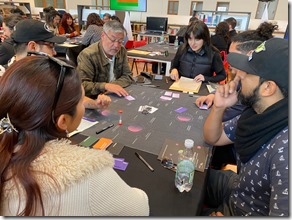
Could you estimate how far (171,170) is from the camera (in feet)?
3.22

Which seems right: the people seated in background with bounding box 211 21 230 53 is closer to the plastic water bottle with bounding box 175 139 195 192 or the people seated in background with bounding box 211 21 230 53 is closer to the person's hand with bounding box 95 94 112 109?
the person's hand with bounding box 95 94 112 109

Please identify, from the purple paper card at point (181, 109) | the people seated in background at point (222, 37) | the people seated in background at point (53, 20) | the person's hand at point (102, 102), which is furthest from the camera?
the people seated in background at point (53, 20)

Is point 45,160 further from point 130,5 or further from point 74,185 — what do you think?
point 130,5

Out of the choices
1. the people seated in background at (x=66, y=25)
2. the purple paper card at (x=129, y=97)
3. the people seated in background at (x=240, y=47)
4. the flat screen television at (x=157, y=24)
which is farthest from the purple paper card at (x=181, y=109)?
the flat screen television at (x=157, y=24)

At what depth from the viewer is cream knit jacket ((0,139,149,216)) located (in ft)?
1.89

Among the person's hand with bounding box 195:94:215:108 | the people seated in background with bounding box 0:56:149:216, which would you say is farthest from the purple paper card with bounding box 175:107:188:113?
the people seated in background with bounding box 0:56:149:216

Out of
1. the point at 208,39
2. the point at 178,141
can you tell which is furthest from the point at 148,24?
the point at 178,141

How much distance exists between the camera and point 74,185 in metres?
0.58

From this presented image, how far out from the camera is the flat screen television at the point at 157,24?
633 cm

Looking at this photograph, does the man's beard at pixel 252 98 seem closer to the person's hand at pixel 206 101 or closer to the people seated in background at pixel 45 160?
the person's hand at pixel 206 101

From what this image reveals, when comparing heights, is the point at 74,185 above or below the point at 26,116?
below

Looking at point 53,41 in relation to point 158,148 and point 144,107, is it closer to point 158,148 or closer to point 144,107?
point 144,107

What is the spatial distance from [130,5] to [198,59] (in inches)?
190

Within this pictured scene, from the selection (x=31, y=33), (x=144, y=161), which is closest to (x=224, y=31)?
(x=31, y=33)
